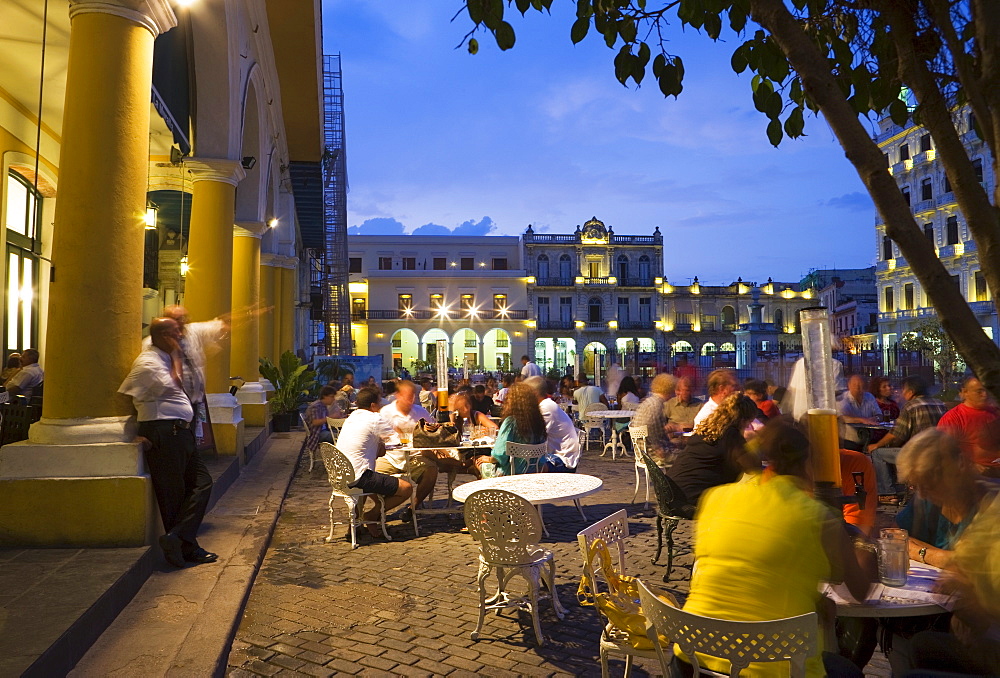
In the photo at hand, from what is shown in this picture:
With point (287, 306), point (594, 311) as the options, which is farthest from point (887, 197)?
point (594, 311)

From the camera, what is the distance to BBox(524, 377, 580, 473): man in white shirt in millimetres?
6797

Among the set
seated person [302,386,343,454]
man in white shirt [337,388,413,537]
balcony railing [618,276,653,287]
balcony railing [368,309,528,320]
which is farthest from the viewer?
balcony railing [618,276,653,287]

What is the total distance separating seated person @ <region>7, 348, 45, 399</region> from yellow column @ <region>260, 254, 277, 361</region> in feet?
18.6

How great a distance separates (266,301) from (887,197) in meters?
12.7

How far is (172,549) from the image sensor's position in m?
4.42

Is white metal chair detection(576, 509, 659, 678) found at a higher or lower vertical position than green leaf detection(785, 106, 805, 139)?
lower

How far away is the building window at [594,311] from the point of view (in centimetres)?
5612

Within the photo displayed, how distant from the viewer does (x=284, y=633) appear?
3916 millimetres

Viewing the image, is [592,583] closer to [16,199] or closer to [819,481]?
[819,481]

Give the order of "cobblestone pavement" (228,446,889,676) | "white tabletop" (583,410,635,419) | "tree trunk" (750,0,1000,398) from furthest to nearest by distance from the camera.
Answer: "white tabletop" (583,410,635,419) < "cobblestone pavement" (228,446,889,676) < "tree trunk" (750,0,1000,398)

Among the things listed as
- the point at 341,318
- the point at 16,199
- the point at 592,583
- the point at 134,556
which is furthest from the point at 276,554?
the point at 341,318

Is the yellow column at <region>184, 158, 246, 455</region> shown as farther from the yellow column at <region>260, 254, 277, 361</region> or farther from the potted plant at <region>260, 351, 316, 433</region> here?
the yellow column at <region>260, 254, 277, 361</region>

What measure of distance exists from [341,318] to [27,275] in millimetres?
17014

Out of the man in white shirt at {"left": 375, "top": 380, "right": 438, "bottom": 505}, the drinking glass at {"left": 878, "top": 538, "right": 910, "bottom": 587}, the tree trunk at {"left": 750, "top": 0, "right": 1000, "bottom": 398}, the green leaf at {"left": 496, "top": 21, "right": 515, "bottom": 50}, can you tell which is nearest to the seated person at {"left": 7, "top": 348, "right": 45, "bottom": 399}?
the man in white shirt at {"left": 375, "top": 380, "right": 438, "bottom": 505}
